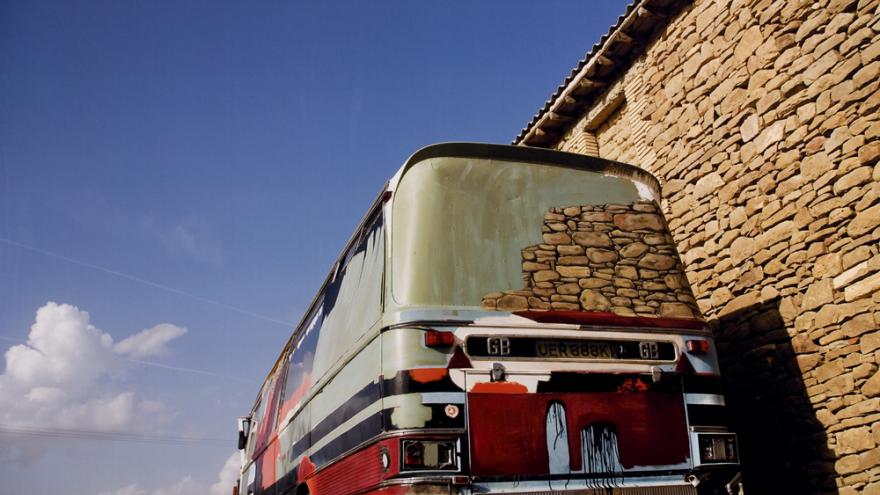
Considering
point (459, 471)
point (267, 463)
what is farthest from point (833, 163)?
point (267, 463)

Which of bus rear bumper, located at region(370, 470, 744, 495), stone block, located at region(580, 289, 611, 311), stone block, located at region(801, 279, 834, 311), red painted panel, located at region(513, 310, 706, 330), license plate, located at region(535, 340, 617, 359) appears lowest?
bus rear bumper, located at region(370, 470, 744, 495)

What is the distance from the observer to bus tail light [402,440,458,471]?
3.99 meters

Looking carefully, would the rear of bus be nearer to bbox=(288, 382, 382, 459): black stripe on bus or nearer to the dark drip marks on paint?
the dark drip marks on paint

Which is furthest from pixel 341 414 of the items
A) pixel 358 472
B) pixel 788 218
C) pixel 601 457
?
pixel 788 218

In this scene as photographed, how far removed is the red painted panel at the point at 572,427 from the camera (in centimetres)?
415

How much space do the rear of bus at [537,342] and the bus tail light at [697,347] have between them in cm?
2

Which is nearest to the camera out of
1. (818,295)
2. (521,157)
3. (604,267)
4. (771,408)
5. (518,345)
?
(518,345)

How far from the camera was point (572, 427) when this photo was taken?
433 centimetres

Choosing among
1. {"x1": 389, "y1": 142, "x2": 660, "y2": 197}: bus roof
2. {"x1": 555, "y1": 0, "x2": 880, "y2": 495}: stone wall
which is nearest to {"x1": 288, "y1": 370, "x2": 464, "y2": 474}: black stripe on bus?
{"x1": 389, "y1": 142, "x2": 660, "y2": 197}: bus roof

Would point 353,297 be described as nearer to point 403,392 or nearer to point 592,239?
point 403,392

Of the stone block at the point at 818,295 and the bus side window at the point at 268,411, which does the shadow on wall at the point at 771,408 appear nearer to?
the stone block at the point at 818,295

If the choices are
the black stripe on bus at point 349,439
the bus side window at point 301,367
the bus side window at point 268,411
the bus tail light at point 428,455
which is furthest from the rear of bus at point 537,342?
the bus side window at point 268,411

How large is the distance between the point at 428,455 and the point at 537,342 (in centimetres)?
98

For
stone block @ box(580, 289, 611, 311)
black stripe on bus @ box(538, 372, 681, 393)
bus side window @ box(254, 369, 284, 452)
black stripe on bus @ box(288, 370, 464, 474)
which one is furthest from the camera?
bus side window @ box(254, 369, 284, 452)
